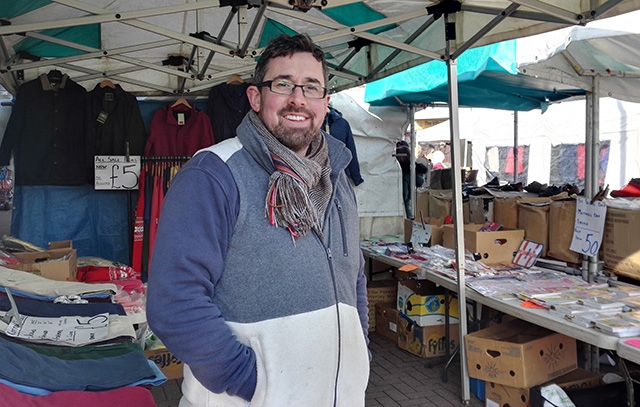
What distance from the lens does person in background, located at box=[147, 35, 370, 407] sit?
1.25m

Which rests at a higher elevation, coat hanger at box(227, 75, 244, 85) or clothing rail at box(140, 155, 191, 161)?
coat hanger at box(227, 75, 244, 85)

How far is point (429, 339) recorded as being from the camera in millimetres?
4797

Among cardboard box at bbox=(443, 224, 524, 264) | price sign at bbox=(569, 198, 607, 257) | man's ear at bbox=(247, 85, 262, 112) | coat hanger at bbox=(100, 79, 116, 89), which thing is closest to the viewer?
man's ear at bbox=(247, 85, 262, 112)

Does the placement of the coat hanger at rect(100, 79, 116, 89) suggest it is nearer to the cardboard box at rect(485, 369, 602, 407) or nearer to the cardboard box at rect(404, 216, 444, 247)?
the cardboard box at rect(404, 216, 444, 247)

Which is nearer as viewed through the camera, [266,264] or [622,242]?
[266,264]

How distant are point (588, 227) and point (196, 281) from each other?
3.14 meters

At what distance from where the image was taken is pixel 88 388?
208 cm

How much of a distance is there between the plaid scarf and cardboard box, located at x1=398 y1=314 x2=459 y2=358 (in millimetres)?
3522

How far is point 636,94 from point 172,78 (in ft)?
13.9

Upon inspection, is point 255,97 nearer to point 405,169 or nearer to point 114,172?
point 114,172

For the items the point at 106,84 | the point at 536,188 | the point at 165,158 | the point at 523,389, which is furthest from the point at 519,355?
the point at 106,84

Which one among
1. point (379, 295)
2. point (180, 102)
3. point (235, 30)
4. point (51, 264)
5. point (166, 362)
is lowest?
point (166, 362)

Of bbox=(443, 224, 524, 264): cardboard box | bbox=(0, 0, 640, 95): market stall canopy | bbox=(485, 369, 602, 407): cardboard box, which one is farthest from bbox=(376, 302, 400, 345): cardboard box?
bbox=(0, 0, 640, 95): market stall canopy

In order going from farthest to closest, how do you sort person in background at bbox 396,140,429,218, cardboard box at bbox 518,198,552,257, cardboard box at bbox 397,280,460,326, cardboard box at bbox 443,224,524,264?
1. person in background at bbox 396,140,429,218
2. cardboard box at bbox 397,280,460,326
3. cardboard box at bbox 443,224,524,264
4. cardboard box at bbox 518,198,552,257
